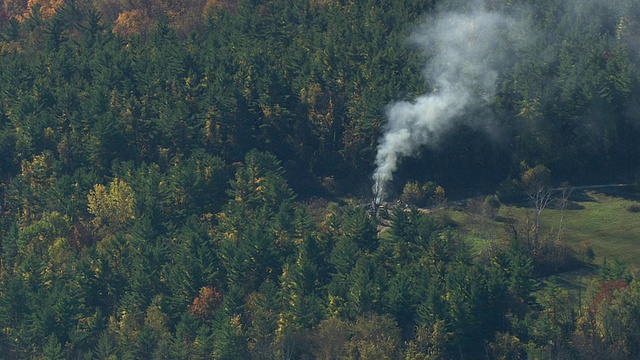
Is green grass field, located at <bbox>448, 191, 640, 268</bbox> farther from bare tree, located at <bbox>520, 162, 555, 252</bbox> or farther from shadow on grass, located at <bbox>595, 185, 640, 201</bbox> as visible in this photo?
bare tree, located at <bbox>520, 162, 555, 252</bbox>

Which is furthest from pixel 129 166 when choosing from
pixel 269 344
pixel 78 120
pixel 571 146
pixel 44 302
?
pixel 571 146

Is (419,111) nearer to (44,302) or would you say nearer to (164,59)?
(164,59)

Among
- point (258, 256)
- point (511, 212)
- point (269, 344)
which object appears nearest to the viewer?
point (269, 344)

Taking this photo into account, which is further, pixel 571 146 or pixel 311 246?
pixel 571 146

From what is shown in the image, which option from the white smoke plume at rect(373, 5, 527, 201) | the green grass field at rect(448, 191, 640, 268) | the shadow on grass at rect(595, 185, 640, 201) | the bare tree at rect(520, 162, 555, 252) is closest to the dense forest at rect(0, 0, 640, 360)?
the bare tree at rect(520, 162, 555, 252)

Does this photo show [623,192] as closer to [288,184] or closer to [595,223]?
[595,223]

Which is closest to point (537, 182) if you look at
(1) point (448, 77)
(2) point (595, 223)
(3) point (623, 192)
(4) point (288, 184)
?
(2) point (595, 223)

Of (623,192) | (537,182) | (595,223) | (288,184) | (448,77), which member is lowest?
(595,223)
